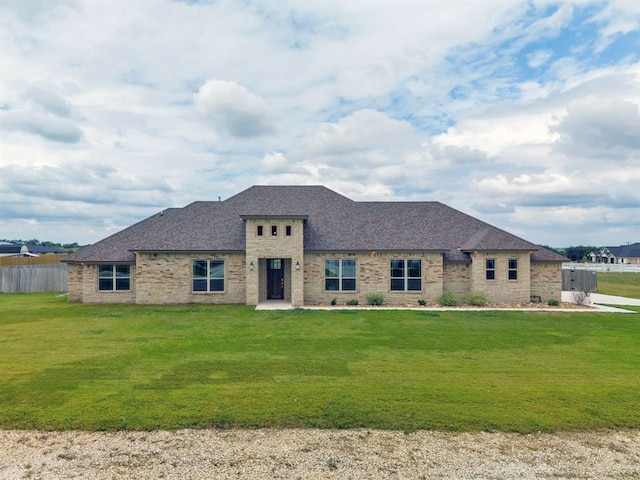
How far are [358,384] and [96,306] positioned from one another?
16.8m

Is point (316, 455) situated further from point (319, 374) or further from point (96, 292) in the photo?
point (96, 292)

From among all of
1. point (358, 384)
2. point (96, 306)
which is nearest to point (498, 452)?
point (358, 384)

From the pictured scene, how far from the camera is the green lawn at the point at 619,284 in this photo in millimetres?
31328

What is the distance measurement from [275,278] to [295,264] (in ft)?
7.33

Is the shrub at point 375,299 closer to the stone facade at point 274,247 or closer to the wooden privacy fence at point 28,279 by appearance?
the stone facade at point 274,247

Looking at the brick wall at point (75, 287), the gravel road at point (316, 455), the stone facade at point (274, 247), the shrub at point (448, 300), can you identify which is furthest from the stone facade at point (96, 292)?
the gravel road at point (316, 455)

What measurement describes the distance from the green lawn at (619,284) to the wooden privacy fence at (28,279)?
129 ft

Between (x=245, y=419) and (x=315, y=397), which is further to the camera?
(x=315, y=397)

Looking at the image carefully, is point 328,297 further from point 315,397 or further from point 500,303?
point 315,397

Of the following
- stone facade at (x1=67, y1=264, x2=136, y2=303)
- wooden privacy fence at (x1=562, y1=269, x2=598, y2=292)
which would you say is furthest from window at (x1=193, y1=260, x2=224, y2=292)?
wooden privacy fence at (x1=562, y1=269, x2=598, y2=292)

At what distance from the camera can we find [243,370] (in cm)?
955

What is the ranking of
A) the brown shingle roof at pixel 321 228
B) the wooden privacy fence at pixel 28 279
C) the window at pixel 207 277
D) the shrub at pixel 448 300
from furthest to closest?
1. the wooden privacy fence at pixel 28 279
2. the brown shingle roof at pixel 321 228
3. the window at pixel 207 277
4. the shrub at pixel 448 300

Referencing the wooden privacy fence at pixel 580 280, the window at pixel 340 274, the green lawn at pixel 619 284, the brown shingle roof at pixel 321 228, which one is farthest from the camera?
the green lawn at pixel 619 284

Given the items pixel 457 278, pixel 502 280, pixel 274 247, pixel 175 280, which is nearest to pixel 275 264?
pixel 274 247
